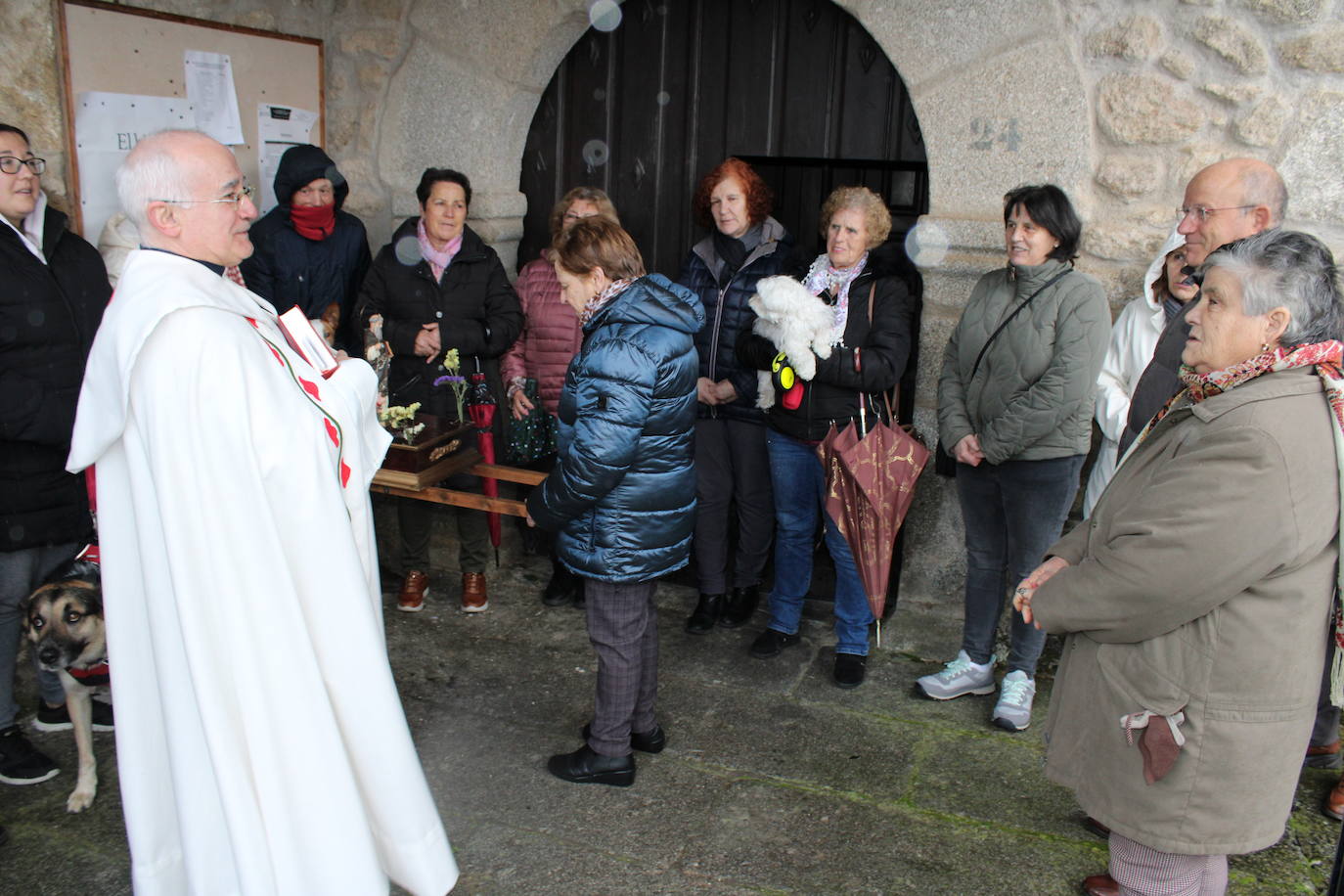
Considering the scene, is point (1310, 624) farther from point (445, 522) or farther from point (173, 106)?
point (173, 106)

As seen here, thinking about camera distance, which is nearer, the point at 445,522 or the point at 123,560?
the point at 123,560

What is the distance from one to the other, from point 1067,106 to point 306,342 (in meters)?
2.74

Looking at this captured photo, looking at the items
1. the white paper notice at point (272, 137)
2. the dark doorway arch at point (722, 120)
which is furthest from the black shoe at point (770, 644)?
the white paper notice at point (272, 137)

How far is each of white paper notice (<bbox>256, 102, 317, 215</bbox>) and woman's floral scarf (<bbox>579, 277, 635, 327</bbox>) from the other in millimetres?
2282

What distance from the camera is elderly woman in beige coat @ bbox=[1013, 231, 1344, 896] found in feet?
6.65

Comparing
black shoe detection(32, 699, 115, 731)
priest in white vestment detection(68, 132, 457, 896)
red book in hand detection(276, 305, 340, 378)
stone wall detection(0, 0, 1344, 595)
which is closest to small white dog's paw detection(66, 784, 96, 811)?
black shoe detection(32, 699, 115, 731)

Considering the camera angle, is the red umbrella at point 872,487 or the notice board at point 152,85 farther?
the notice board at point 152,85

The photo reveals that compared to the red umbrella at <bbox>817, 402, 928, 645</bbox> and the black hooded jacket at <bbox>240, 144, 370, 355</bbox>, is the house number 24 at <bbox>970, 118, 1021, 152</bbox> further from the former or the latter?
the black hooded jacket at <bbox>240, 144, 370, 355</bbox>

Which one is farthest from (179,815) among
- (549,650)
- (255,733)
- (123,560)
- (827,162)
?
(827,162)

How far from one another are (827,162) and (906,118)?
0.37 metres

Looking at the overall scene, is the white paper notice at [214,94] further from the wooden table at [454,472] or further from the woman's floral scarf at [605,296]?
the woman's floral scarf at [605,296]

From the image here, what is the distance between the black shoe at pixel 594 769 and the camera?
332 cm

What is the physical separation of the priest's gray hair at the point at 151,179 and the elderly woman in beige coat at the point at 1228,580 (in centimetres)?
215

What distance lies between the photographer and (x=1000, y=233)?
12.9ft
